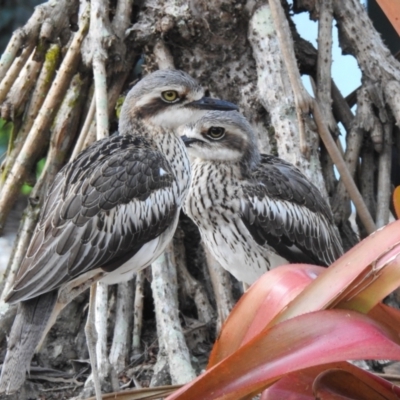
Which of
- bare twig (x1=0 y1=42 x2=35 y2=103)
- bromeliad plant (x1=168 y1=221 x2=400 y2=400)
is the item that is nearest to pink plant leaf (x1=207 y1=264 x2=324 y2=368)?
bromeliad plant (x1=168 y1=221 x2=400 y2=400)

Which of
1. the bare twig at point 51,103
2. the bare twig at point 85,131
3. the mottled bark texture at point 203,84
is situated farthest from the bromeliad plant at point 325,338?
the bare twig at point 51,103

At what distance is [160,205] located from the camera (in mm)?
1893

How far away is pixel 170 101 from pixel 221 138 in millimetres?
359

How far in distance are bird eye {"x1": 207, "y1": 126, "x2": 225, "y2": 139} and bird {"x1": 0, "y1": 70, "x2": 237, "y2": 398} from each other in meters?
0.26

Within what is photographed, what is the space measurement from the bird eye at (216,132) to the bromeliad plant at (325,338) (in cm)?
148

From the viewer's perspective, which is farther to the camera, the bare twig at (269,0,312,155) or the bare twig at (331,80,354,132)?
the bare twig at (331,80,354,132)

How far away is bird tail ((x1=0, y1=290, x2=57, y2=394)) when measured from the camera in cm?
155

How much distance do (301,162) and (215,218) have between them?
0.46 meters

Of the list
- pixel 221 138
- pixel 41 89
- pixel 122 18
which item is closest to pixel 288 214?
pixel 221 138

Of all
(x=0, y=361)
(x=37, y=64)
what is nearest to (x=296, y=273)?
(x=0, y=361)

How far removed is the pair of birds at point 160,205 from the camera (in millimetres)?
1721

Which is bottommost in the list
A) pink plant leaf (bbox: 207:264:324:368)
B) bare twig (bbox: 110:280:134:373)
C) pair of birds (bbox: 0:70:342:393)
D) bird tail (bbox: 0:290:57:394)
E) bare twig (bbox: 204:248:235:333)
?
bare twig (bbox: 110:280:134:373)

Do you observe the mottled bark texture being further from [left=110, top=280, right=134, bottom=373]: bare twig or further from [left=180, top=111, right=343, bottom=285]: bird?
[left=180, top=111, right=343, bottom=285]: bird

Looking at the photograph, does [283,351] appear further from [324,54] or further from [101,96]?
[324,54]
